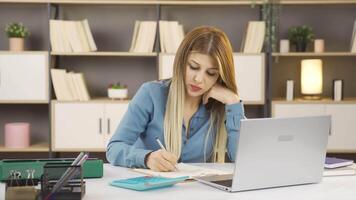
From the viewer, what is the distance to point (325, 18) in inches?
179

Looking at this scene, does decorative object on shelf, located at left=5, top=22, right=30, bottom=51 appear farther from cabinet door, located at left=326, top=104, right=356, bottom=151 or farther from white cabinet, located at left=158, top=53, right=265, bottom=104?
A: cabinet door, located at left=326, top=104, right=356, bottom=151

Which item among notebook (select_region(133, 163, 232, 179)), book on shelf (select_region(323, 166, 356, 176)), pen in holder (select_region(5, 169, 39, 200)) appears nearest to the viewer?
pen in holder (select_region(5, 169, 39, 200))

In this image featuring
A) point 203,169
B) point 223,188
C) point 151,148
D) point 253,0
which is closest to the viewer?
point 223,188

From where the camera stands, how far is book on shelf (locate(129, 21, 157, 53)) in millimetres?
4270

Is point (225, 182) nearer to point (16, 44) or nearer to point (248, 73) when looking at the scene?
point (248, 73)

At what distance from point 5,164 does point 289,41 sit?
9.33ft

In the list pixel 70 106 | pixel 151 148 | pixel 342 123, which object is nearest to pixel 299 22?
pixel 342 123

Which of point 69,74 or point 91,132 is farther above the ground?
point 69,74

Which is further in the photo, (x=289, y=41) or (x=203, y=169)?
(x=289, y=41)

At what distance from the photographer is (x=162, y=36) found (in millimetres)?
4273

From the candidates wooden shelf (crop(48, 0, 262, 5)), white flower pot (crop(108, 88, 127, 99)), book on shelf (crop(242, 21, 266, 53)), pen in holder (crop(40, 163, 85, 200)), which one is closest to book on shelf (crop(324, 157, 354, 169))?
pen in holder (crop(40, 163, 85, 200))

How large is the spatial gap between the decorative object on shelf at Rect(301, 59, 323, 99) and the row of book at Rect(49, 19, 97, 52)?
5.07ft

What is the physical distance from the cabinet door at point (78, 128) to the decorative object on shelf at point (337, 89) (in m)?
1.63

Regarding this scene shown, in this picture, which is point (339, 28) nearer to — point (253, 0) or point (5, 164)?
point (253, 0)
